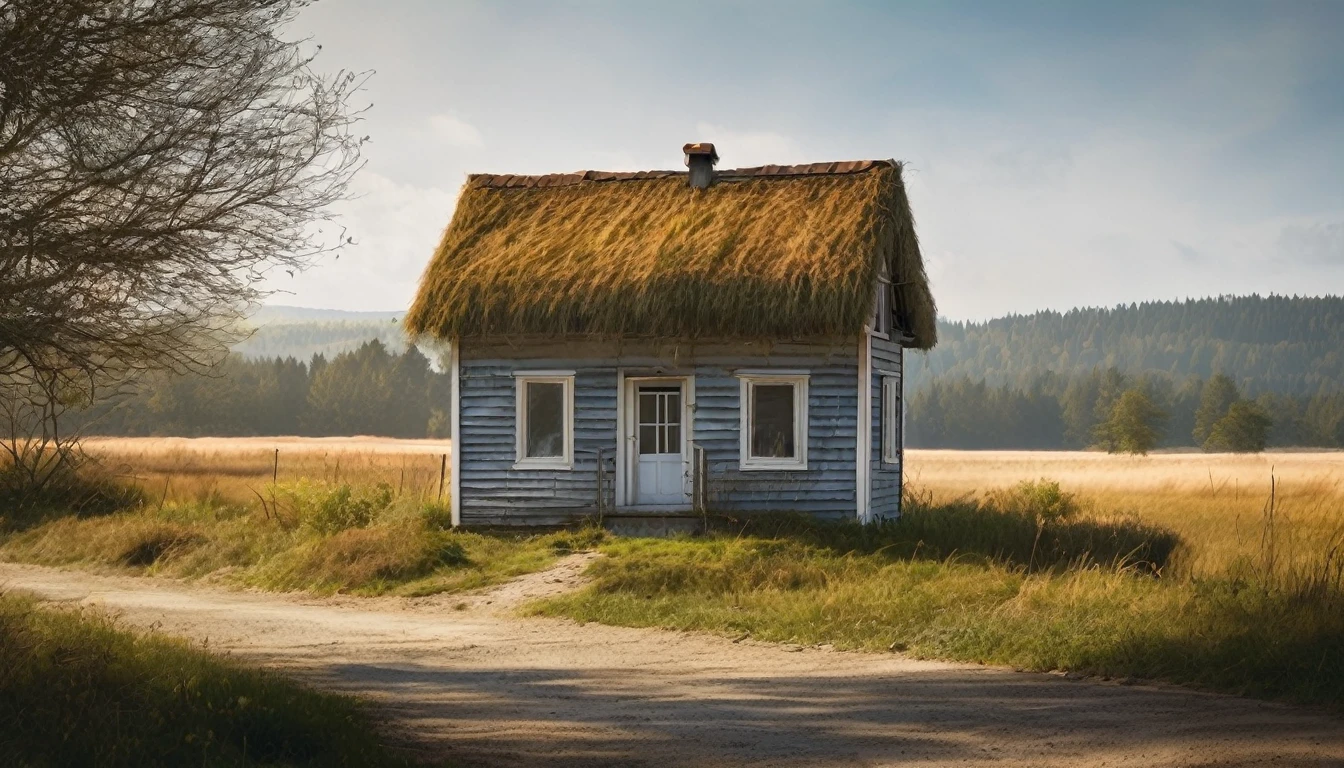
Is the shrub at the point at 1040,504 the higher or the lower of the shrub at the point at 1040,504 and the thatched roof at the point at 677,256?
the lower

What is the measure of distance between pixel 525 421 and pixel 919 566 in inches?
283

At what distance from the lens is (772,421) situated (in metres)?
20.0

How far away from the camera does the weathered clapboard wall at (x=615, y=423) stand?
19688 millimetres

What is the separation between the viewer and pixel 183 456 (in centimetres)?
4591

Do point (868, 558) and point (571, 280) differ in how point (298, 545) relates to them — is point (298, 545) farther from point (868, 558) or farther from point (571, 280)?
point (868, 558)

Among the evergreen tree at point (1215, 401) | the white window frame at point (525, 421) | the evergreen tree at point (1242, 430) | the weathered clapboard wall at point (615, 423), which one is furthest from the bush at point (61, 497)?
the evergreen tree at point (1215, 401)

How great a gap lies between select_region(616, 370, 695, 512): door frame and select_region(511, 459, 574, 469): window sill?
2.63 feet

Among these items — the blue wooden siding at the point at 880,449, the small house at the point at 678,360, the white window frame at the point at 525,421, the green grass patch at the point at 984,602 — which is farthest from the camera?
the blue wooden siding at the point at 880,449

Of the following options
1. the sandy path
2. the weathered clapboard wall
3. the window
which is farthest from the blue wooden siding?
the sandy path

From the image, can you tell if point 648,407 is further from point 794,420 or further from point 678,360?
point 794,420

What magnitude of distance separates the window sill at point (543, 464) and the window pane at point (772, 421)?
288 cm

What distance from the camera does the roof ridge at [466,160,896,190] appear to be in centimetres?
2175

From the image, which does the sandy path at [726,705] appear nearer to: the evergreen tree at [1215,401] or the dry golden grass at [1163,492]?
the dry golden grass at [1163,492]

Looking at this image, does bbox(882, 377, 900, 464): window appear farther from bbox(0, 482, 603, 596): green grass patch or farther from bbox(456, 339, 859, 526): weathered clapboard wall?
bbox(0, 482, 603, 596): green grass patch
